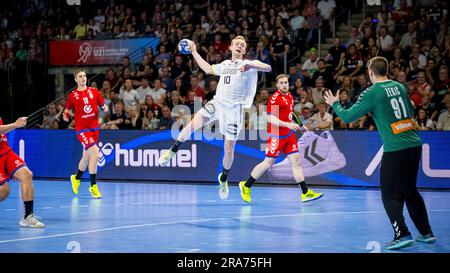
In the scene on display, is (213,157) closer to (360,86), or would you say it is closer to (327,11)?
(360,86)

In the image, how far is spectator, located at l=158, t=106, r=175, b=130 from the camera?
1950 cm

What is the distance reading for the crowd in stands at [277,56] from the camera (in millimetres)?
18656

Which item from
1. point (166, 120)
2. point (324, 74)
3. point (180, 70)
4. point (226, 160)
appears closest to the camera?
point (226, 160)

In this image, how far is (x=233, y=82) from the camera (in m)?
13.6

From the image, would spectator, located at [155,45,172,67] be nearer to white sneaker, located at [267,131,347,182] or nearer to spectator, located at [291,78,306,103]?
spectator, located at [291,78,306,103]

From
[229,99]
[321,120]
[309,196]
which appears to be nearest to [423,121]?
[321,120]

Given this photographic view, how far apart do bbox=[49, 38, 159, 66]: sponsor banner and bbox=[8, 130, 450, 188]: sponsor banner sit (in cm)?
586

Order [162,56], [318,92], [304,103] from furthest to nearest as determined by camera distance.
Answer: [162,56] < [318,92] < [304,103]

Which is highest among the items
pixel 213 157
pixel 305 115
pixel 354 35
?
pixel 354 35

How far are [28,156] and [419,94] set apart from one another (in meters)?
10.6

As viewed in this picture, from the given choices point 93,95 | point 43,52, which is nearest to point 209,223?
point 93,95

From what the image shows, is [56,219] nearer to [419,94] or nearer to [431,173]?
[431,173]

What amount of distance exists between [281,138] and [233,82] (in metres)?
1.54
